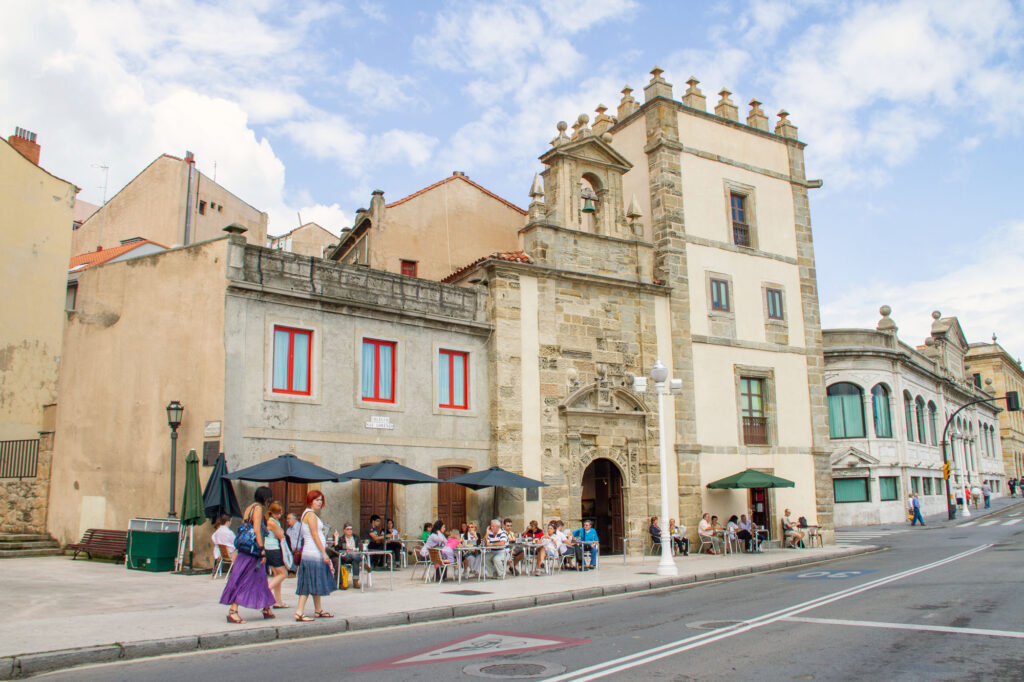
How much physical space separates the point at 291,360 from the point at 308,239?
24242 millimetres

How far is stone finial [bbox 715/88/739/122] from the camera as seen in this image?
2834 centimetres

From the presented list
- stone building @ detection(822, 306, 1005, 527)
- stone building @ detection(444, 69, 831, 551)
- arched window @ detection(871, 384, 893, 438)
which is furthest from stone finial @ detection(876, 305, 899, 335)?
stone building @ detection(444, 69, 831, 551)

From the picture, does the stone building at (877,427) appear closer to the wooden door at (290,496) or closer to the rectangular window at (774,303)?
the rectangular window at (774,303)

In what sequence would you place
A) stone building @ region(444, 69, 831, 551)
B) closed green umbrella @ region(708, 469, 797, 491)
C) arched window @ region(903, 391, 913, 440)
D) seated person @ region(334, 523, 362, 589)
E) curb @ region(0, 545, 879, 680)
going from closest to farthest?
curb @ region(0, 545, 879, 680)
seated person @ region(334, 523, 362, 589)
stone building @ region(444, 69, 831, 551)
closed green umbrella @ region(708, 469, 797, 491)
arched window @ region(903, 391, 913, 440)

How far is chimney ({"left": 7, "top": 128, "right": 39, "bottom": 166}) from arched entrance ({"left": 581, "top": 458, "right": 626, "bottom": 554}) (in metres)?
21.6

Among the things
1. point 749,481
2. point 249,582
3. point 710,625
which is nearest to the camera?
point 249,582

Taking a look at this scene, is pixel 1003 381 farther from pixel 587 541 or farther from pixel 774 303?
pixel 587 541

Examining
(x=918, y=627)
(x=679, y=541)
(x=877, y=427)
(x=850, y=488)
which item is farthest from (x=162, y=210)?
(x=877, y=427)

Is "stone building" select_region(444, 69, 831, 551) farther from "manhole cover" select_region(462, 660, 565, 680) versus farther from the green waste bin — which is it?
"manhole cover" select_region(462, 660, 565, 680)

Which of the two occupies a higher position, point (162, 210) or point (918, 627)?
point (162, 210)

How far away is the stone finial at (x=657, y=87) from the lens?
2636 cm

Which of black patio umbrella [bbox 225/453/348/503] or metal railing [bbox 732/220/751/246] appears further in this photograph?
metal railing [bbox 732/220/751/246]

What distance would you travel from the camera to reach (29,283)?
25.1 metres

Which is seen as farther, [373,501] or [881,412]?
[881,412]
